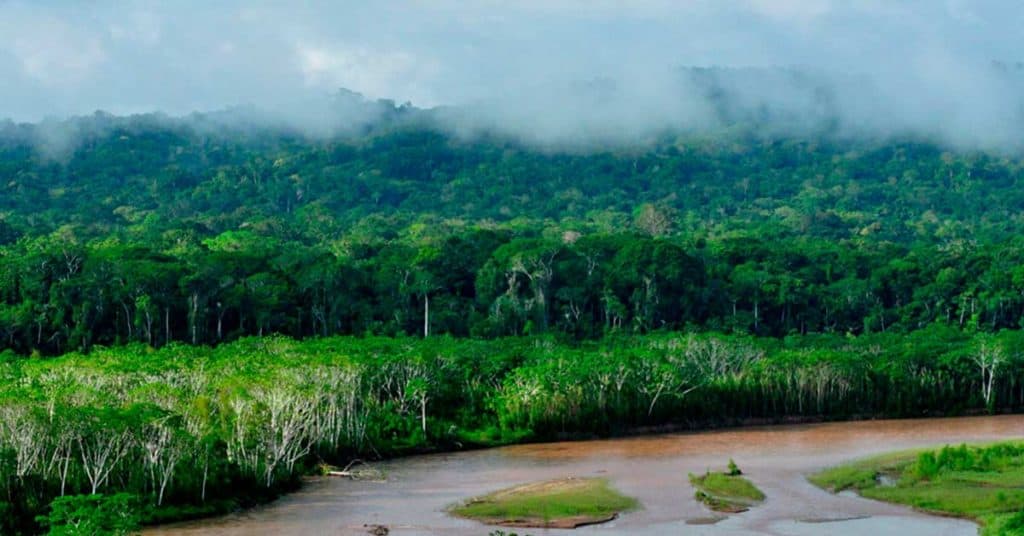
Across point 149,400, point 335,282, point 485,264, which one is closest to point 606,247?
point 485,264

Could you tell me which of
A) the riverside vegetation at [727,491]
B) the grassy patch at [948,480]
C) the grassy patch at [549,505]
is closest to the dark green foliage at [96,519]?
the grassy patch at [549,505]

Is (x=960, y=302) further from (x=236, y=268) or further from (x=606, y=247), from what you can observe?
(x=236, y=268)

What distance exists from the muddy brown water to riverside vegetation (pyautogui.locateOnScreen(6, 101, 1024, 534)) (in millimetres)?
1862

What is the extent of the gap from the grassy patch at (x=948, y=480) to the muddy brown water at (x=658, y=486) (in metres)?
1.13

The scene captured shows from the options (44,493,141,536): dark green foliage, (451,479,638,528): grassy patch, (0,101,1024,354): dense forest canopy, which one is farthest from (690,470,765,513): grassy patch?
(0,101,1024,354): dense forest canopy

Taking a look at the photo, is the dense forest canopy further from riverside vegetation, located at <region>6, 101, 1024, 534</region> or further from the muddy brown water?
the muddy brown water

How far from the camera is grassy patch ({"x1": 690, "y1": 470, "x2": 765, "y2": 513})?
53906 millimetres

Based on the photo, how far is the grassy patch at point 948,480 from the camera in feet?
173

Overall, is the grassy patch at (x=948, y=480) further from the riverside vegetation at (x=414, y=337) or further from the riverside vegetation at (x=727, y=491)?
the riverside vegetation at (x=414, y=337)

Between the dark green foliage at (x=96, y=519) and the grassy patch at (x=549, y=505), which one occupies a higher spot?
the dark green foliage at (x=96, y=519)

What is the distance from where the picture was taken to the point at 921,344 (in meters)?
91.4

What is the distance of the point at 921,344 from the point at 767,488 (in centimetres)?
3709

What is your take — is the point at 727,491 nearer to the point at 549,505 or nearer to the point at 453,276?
the point at 549,505

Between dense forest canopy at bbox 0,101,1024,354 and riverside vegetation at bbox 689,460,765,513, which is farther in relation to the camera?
dense forest canopy at bbox 0,101,1024,354
